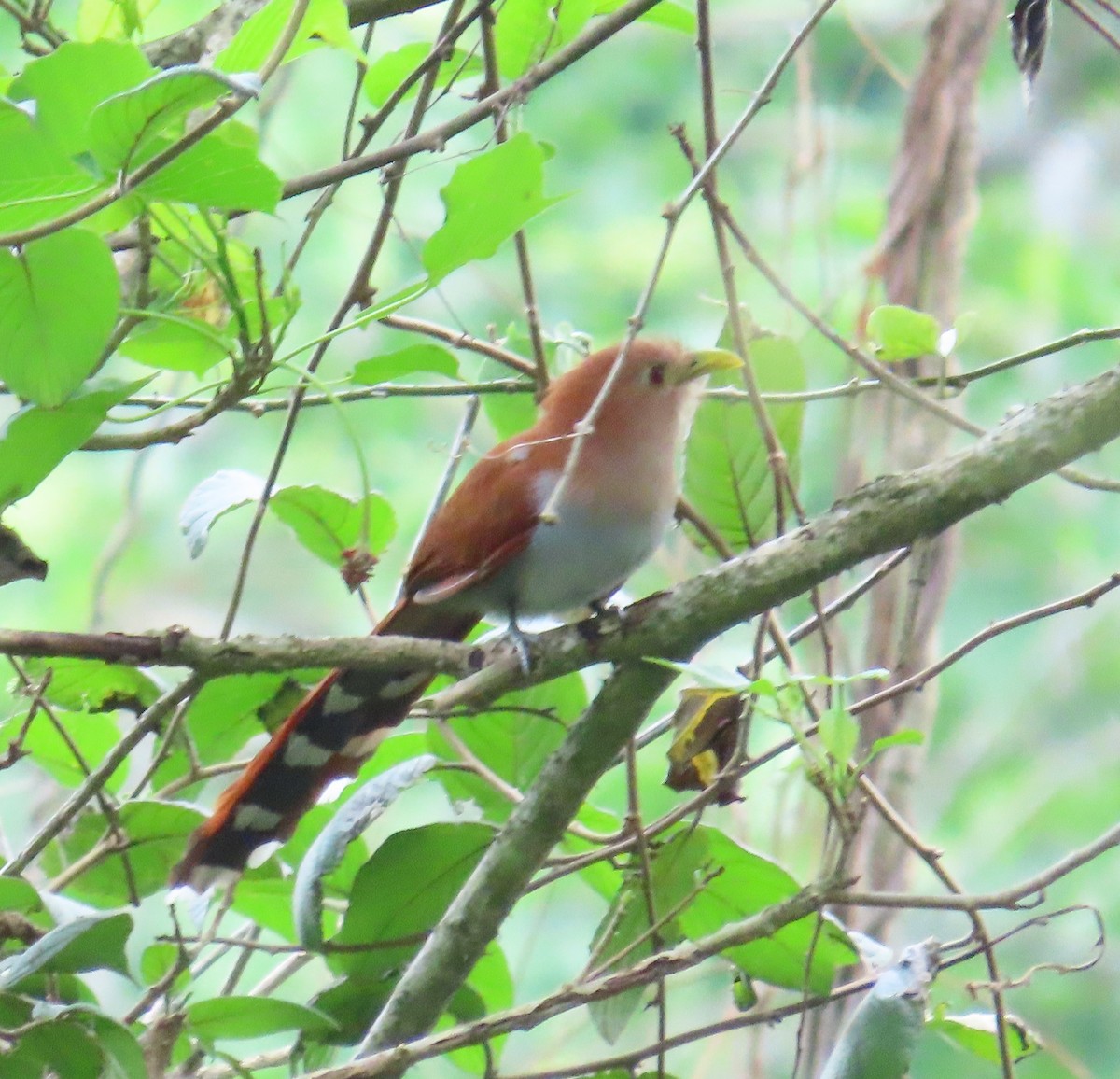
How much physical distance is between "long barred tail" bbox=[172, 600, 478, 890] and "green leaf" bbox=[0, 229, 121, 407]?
0.53 m

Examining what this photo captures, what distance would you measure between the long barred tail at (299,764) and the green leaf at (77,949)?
0.29m

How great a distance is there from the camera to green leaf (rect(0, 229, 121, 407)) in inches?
38.4

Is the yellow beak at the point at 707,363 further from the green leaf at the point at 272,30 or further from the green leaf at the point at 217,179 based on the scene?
the green leaf at the point at 217,179

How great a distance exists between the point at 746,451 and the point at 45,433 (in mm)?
759

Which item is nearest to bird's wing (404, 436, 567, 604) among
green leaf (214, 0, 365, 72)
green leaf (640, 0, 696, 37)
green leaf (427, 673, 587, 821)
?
green leaf (427, 673, 587, 821)

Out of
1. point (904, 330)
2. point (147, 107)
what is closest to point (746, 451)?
point (904, 330)

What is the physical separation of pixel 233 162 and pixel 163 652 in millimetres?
355

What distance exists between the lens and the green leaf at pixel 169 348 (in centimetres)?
125

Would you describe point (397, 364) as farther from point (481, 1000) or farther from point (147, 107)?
point (481, 1000)

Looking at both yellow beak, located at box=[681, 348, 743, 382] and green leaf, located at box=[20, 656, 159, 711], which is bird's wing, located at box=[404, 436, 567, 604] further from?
green leaf, located at box=[20, 656, 159, 711]

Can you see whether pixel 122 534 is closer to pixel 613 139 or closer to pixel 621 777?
pixel 621 777

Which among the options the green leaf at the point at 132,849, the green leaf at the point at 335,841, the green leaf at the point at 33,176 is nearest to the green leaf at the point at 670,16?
the green leaf at the point at 33,176

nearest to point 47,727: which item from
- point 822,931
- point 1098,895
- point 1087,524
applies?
point 822,931

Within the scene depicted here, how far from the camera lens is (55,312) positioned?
1.01 metres
